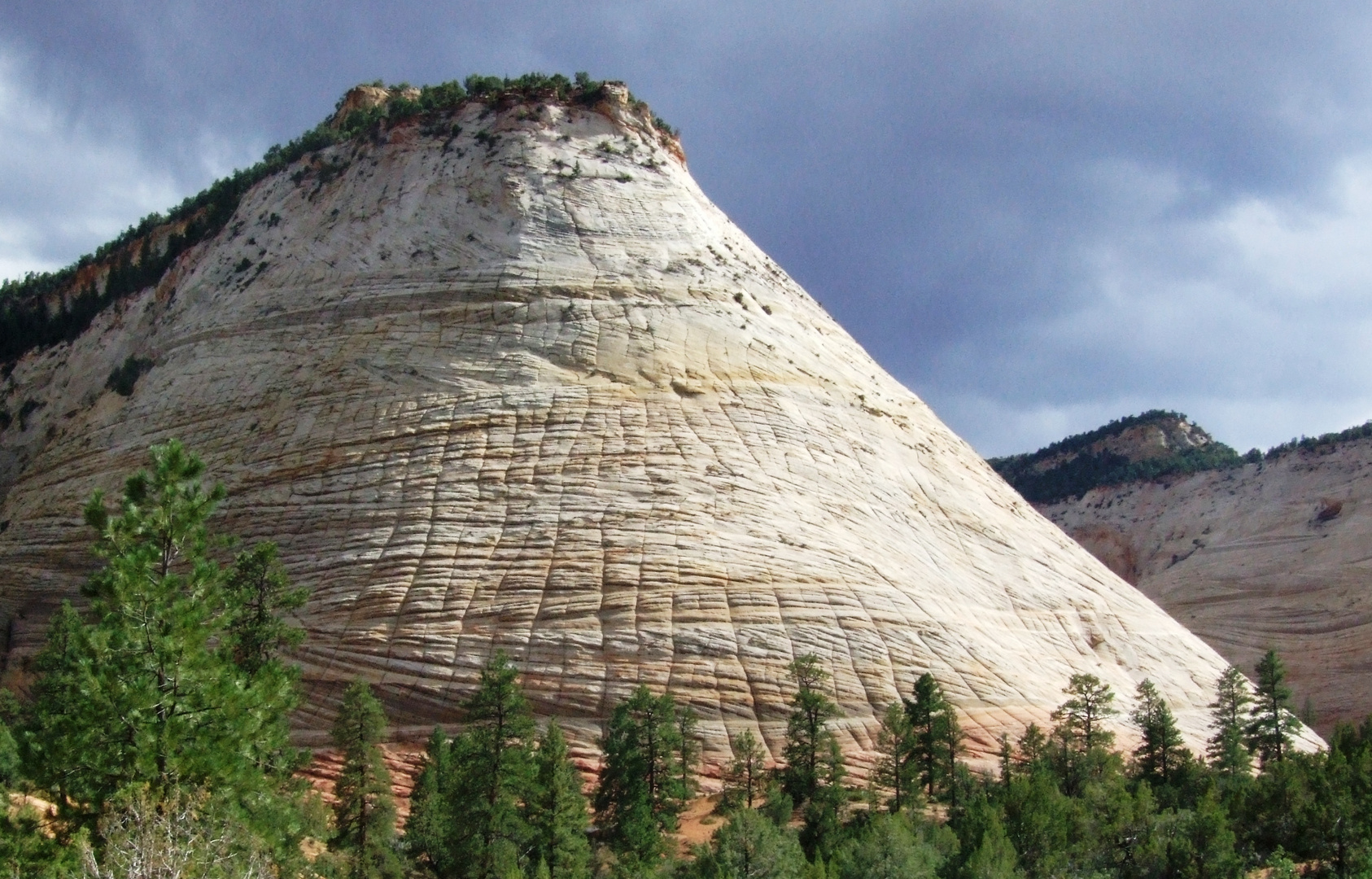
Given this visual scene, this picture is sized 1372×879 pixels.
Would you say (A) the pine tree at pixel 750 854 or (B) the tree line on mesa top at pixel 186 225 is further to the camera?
(B) the tree line on mesa top at pixel 186 225

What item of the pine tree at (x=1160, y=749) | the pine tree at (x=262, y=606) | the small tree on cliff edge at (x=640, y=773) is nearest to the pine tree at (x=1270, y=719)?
the pine tree at (x=1160, y=749)

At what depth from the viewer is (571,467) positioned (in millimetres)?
29703

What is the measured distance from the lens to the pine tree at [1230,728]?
92.7 ft

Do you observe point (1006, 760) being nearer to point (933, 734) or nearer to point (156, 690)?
point (933, 734)

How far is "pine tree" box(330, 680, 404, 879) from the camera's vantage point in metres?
20.8

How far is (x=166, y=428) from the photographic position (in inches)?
1375

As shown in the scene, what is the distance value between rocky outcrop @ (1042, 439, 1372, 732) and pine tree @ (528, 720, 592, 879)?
120 feet

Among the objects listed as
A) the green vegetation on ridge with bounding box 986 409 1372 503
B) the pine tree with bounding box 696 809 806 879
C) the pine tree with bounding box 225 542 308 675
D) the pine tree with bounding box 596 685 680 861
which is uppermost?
the green vegetation on ridge with bounding box 986 409 1372 503

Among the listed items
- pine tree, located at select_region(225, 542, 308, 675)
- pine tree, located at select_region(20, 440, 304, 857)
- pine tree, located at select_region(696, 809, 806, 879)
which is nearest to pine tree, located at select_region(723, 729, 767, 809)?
pine tree, located at select_region(696, 809, 806, 879)

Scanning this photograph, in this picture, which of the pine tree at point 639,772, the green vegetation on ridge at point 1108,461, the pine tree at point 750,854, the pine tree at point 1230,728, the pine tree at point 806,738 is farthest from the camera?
the green vegetation on ridge at point 1108,461

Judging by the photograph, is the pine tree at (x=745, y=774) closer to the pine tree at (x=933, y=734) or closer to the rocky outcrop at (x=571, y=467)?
the rocky outcrop at (x=571, y=467)

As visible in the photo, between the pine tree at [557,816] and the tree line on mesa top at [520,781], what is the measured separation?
0.18ft

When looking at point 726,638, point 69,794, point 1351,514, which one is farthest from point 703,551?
point 1351,514

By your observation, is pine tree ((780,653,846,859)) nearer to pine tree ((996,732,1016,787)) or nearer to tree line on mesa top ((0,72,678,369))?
pine tree ((996,732,1016,787))
